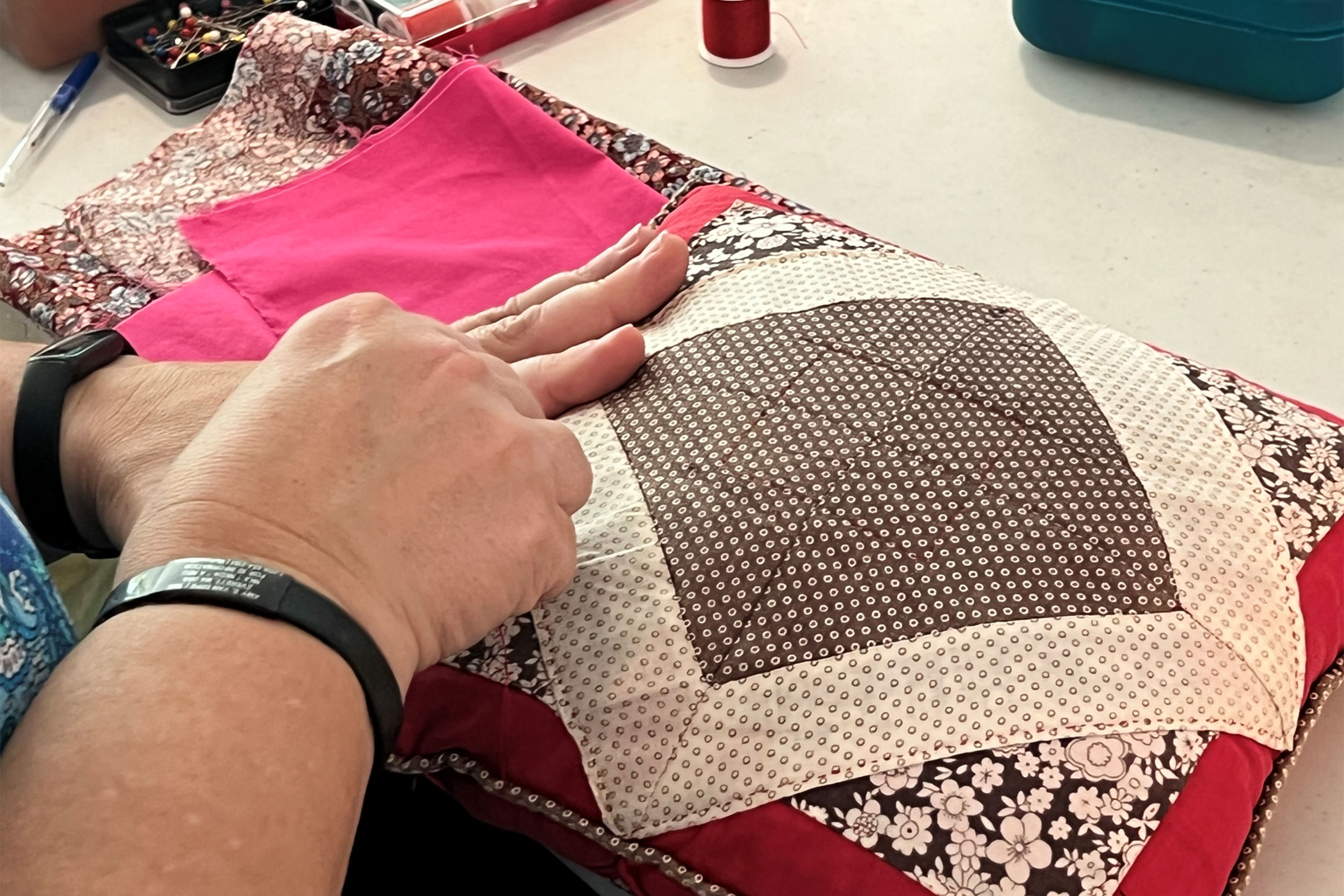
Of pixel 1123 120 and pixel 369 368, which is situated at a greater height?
pixel 369 368

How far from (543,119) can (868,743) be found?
2.31ft

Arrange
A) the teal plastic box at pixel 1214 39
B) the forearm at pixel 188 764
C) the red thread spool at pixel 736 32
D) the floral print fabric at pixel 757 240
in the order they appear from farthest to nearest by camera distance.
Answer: the red thread spool at pixel 736 32 → the teal plastic box at pixel 1214 39 → the floral print fabric at pixel 757 240 → the forearm at pixel 188 764

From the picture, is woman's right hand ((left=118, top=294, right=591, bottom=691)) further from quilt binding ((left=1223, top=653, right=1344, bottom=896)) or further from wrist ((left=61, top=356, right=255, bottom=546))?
quilt binding ((left=1223, top=653, right=1344, bottom=896))

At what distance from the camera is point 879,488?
24.8 inches

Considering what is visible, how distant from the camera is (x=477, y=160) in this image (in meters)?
1.07

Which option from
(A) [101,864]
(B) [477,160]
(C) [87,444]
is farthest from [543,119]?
(A) [101,864]

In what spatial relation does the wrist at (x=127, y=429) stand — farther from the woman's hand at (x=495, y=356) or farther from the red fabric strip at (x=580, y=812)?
the red fabric strip at (x=580, y=812)

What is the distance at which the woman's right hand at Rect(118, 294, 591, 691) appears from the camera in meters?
0.51

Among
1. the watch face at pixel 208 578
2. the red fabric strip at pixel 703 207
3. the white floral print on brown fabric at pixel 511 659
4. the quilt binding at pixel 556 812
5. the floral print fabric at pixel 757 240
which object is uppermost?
the watch face at pixel 208 578

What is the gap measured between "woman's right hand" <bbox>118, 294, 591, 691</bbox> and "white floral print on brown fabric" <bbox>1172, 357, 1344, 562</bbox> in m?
0.39

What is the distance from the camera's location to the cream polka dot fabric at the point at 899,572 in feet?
1.88

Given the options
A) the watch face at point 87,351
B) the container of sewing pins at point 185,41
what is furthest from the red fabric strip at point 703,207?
the container of sewing pins at point 185,41

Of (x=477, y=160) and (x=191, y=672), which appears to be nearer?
(x=191, y=672)

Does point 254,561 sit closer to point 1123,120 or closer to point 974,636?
point 974,636
